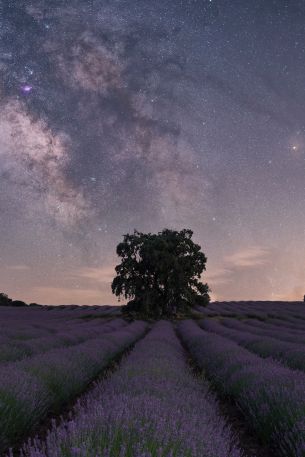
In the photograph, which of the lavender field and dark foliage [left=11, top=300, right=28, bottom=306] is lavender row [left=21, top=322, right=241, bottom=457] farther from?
dark foliage [left=11, top=300, right=28, bottom=306]

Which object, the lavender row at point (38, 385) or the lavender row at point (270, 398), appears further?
the lavender row at point (38, 385)

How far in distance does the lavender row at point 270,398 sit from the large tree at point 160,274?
21480mm

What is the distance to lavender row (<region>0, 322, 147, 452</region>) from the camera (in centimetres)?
438

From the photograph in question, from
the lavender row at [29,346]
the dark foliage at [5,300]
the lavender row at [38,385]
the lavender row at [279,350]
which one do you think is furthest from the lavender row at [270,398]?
the dark foliage at [5,300]

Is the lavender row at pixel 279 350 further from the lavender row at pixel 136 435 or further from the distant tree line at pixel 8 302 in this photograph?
the distant tree line at pixel 8 302

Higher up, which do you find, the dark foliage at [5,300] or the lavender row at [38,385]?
the dark foliage at [5,300]

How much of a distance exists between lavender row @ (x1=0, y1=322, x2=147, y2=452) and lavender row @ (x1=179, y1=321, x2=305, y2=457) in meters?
2.32

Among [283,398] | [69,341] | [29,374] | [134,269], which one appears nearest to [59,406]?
[29,374]

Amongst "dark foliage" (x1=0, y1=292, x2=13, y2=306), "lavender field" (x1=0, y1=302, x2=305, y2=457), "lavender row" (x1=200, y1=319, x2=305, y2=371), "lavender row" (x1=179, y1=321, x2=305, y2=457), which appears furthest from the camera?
"dark foliage" (x1=0, y1=292, x2=13, y2=306)

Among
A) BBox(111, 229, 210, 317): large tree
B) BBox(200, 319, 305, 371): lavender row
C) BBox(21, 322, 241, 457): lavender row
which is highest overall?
BBox(111, 229, 210, 317): large tree

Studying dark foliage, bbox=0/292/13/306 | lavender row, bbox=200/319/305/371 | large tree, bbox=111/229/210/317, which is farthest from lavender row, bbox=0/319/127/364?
dark foliage, bbox=0/292/13/306

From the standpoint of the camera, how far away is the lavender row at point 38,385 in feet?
14.4

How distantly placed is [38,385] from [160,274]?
24920 millimetres

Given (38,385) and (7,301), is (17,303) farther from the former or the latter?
(38,385)
